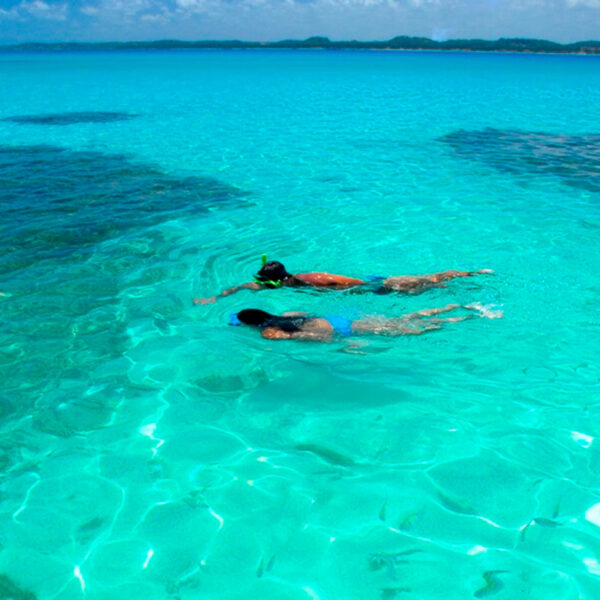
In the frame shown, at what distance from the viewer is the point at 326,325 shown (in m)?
6.76

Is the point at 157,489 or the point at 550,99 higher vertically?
the point at 550,99

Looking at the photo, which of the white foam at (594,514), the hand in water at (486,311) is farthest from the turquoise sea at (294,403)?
the hand in water at (486,311)

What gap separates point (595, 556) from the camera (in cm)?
379

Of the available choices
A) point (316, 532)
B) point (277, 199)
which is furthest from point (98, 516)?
point (277, 199)

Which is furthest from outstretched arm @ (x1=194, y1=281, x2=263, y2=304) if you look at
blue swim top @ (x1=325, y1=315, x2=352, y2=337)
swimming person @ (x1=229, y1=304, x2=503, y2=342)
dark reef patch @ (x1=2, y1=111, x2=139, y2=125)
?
dark reef patch @ (x1=2, y1=111, x2=139, y2=125)

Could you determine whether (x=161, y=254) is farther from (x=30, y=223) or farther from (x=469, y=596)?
(x=469, y=596)

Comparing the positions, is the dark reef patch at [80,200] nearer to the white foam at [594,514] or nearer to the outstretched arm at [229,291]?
the outstretched arm at [229,291]

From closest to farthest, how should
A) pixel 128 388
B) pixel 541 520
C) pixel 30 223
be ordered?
pixel 541 520
pixel 128 388
pixel 30 223

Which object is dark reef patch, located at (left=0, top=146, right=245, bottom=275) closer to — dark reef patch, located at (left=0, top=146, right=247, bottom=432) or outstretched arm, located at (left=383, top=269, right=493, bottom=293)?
dark reef patch, located at (left=0, top=146, right=247, bottom=432)

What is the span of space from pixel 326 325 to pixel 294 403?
145 centimetres

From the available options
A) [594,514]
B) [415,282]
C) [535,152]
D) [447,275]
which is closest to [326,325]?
[415,282]

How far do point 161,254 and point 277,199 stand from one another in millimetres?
4164

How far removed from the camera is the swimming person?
6734mm

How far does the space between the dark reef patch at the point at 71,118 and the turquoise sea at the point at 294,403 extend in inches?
451
